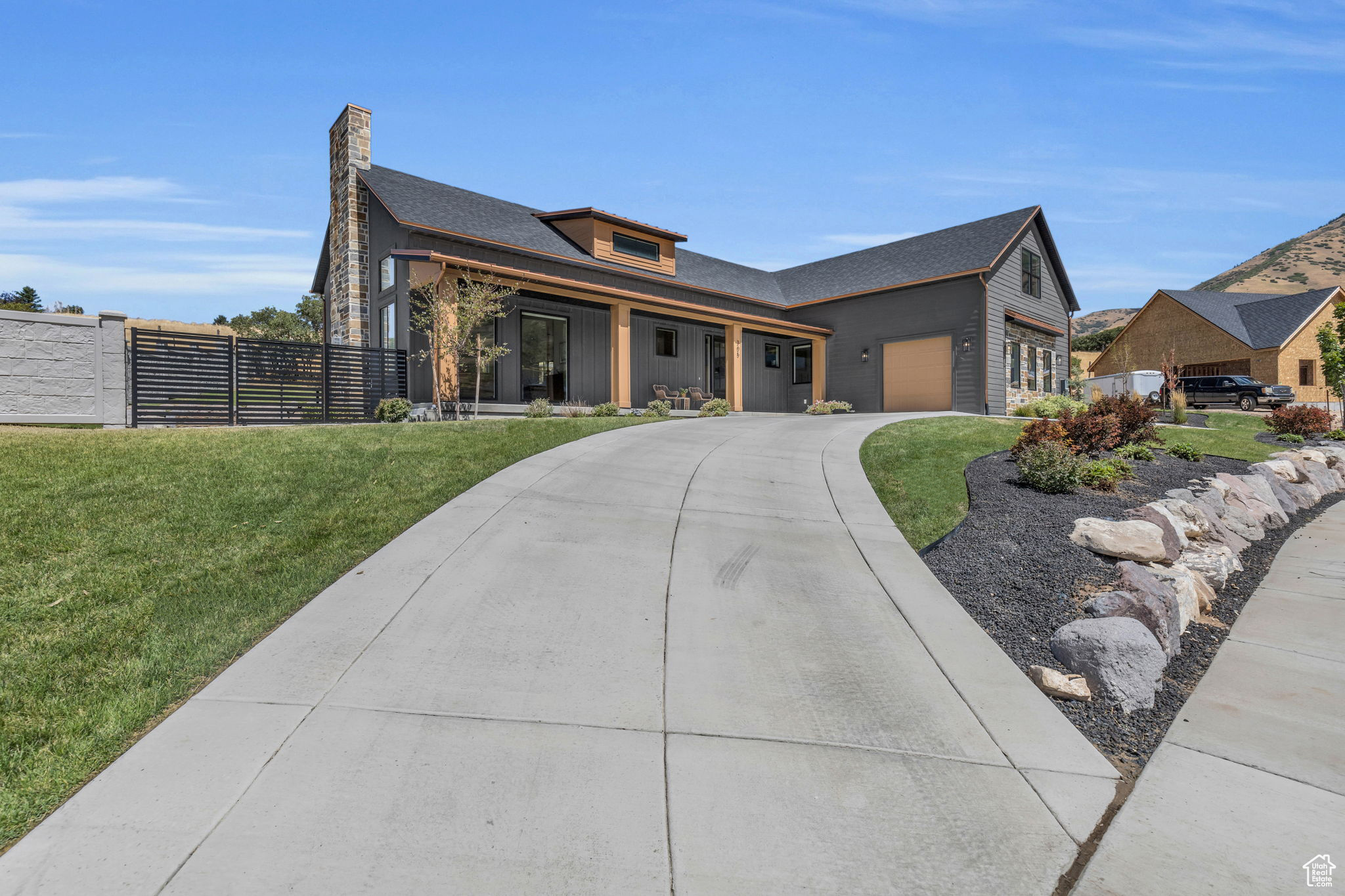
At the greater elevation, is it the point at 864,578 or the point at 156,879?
the point at 864,578

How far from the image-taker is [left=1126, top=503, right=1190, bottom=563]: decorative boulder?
5.29 m

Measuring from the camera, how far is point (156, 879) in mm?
2033

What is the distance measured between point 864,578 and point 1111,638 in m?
1.59

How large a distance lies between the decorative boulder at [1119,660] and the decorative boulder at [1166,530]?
197 cm

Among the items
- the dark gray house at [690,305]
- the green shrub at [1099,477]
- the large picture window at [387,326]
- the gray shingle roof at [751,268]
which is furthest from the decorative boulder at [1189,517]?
the large picture window at [387,326]

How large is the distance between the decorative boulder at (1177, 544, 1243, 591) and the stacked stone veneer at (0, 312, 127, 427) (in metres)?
16.1

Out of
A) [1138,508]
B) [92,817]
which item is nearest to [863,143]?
[1138,508]

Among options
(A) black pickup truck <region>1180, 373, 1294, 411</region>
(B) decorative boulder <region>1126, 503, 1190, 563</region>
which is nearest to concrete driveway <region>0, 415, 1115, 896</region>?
(B) decorative boulder <region>1126, 503, 1190, 563</region>

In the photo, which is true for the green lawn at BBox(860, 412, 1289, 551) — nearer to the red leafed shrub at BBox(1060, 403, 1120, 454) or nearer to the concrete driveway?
the red leafed shrub at BBox(1060, 403, 1120, 454)

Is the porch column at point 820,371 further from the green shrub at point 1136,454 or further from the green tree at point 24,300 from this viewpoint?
the green tree at point 24,300

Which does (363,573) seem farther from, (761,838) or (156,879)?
(761,838)

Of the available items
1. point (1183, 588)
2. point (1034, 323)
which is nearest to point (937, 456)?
point (1183, 588)

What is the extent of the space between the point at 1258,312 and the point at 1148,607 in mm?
42670

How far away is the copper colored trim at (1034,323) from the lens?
2031 cm
